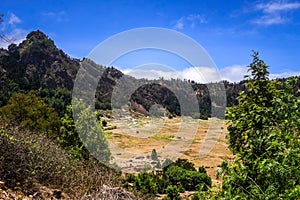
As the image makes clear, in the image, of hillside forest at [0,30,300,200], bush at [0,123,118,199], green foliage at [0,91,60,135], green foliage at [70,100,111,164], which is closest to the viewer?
hillside forest at [0,30,300,200]

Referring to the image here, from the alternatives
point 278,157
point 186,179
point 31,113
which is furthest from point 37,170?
point 186,179

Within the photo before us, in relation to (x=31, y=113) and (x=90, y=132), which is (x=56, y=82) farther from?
(x=90, y=132)

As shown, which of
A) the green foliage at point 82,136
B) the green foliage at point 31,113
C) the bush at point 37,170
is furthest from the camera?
the green foliage at point 31,113

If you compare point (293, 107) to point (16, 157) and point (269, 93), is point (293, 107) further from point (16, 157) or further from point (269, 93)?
point (16, 157)

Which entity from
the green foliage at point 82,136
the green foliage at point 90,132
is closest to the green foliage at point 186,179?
the green foliage at point 90,132

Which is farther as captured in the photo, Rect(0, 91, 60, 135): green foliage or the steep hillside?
the steep hillside

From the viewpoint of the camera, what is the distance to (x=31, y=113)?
21.0 meters

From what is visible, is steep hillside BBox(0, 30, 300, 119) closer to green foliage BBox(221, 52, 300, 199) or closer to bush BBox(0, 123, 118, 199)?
bush BBox(0, 123, 118, 199)

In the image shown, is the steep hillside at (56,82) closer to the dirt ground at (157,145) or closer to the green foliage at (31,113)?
the dirt ground at (157,145)

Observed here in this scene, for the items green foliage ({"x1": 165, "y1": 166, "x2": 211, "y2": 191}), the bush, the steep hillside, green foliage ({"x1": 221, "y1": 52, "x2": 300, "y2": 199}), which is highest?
the steep hillside

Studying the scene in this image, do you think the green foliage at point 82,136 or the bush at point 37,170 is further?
the green foliage at point 82,136

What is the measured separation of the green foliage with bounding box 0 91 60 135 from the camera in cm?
1998

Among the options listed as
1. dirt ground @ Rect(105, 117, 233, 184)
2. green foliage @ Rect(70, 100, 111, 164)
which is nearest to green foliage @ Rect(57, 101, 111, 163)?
green foliage @ Rect(70, 100, 111, 164)

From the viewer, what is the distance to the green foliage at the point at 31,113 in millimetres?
19984
